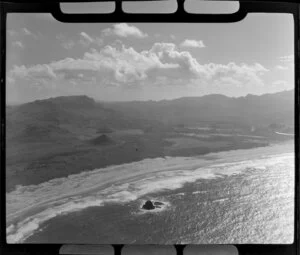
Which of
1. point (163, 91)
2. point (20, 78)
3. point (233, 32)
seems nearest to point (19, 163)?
point (20, 78)

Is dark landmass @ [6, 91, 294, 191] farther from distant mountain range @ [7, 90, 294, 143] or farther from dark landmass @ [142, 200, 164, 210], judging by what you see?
dark landmass @ [142, 200, 164, 210]

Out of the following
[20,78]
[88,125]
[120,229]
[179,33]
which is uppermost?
[179,33]

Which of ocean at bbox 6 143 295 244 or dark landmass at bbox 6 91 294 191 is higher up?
dark landmass at bbox 6 91 294 191

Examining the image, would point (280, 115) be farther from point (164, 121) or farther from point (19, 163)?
point (19, 163)

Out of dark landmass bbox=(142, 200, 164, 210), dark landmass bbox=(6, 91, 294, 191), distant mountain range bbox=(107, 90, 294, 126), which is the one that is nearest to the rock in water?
dark landmass bbox=(142, 200, 164, 210)

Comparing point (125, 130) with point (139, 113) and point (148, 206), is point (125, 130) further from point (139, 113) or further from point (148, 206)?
point (148, 206)
